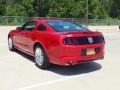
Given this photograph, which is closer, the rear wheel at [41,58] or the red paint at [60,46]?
the red paint at [60,46]

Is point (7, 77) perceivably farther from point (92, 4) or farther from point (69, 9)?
point (92, 4)

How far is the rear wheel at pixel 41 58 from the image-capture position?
8.80 m

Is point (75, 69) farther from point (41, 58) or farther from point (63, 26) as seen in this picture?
point (63, 26)

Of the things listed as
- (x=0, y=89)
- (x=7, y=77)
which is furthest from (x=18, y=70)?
(x=0, y=89)

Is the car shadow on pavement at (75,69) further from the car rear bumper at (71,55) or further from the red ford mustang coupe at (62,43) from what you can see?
the car rear bumper at (71,55)

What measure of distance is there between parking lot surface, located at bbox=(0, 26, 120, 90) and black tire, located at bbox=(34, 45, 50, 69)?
0.15 metres

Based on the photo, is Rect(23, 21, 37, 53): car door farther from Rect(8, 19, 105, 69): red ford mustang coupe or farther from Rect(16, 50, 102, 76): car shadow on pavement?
Rect(16, 50, 102, 76): car shadow on pavement

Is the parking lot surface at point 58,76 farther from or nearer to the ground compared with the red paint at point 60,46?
nearer to the ground

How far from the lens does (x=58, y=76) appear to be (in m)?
8.20

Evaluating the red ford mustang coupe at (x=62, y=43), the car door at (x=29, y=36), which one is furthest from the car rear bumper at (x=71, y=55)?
the car door at (x=29, y=36)

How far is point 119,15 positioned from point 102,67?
75.5 meters

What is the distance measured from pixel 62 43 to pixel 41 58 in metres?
1.19

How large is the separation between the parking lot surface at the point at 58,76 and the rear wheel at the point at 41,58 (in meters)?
0.16

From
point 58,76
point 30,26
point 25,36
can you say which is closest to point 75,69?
point 58,76
